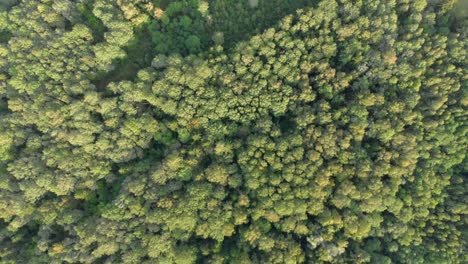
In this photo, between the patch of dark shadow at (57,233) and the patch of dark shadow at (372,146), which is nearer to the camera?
the patch of dark shadow at (57,233)

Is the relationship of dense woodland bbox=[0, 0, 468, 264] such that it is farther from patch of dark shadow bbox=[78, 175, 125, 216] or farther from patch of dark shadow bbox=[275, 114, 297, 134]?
patch of dark shadow bbox=[275, 114, 297, 134]

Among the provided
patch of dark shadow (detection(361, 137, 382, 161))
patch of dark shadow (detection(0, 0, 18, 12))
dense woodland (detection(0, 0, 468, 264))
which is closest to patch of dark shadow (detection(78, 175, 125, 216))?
dense woodland (detection(0, 0, 468, 264))

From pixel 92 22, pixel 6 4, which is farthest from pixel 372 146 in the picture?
pixel 6 4

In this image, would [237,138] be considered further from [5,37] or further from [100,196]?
[5,37]

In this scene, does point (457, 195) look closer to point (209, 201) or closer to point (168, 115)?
point (209, 201)

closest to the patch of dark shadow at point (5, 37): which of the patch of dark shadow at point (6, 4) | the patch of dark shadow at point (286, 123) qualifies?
the patch of dark shadow at point (6, 4)

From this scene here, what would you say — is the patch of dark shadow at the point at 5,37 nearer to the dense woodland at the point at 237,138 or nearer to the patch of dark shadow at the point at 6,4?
the dense woodland at the point at 237,138

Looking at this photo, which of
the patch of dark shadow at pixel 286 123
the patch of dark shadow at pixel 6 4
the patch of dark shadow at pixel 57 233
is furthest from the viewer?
the patch of dark shadow at pixel 6 4

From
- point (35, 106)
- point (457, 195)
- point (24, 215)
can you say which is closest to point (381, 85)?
point (457, 195)
